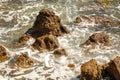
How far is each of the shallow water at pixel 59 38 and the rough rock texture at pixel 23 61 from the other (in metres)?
0.38

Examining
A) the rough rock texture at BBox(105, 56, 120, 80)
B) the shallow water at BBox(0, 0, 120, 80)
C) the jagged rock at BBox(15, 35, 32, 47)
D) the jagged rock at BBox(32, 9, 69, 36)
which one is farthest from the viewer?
the jagged rock at BBox(32, 9, 69, 36)

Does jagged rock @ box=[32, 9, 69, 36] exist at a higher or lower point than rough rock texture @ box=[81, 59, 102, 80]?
higher

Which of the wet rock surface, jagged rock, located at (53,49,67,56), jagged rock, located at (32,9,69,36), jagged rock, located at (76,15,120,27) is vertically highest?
jagged rock, located at (32,9,69,36)

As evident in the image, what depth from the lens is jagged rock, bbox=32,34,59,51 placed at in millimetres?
20891

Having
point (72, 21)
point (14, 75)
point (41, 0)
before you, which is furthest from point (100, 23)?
point (14, 75)

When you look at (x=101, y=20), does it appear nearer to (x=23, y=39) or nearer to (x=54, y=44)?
(x=54, y=44)

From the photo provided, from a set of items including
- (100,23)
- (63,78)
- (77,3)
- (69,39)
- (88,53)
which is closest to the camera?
(63,78)

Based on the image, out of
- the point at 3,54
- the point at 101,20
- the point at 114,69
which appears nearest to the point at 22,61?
the point at 3,54

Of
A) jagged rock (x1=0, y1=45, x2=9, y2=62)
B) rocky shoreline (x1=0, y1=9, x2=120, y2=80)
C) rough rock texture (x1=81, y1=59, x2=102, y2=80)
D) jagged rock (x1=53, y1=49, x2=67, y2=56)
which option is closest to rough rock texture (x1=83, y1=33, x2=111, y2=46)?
rocky shoreline (x1=0, y1=9, x2=120, y2=80)

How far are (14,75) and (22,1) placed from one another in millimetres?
14165

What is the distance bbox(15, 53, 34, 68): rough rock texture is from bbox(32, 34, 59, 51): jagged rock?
1.69m

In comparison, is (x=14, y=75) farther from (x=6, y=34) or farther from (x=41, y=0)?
(x=41, y=0)

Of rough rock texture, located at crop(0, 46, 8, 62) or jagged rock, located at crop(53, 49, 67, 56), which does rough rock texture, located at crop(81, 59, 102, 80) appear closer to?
jagged rock, located at crop(53, 49, 67, 56)

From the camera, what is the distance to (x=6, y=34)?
77.0ft
